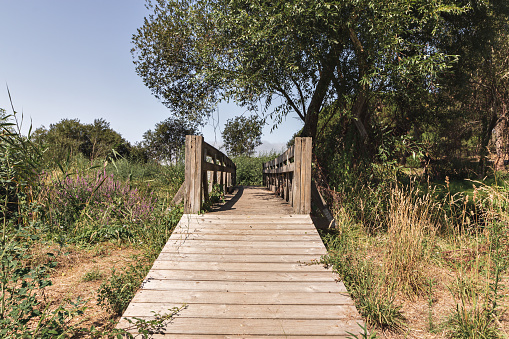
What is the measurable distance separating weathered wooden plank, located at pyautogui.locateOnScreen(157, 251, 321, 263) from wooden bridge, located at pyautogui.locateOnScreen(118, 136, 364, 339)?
1cm

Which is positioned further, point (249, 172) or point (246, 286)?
point (249, 172)

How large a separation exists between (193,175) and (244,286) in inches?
91.5

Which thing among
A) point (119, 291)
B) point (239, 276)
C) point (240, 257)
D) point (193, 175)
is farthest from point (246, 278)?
point (193, 175)

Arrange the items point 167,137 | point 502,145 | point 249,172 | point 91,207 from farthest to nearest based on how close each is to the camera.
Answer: point 167,137, point 249,172, point 502,145, point 91,207

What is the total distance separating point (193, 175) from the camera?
510 centimetres

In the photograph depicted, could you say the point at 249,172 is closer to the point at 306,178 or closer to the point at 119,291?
the point at 306,178

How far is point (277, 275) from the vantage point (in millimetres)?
3486

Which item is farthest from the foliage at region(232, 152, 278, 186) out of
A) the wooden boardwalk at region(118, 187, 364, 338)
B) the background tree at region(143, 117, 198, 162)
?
the wooden boardwalk at region(118, 187, 364, 338)

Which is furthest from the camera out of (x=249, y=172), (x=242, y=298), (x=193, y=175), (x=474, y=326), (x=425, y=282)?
(x=249, y=172)

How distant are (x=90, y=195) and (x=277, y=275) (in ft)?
14.2

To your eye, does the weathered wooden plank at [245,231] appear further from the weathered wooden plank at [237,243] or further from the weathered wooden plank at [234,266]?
the weathered wooden plank at [234,266]

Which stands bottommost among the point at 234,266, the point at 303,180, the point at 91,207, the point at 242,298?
the point at 242,298

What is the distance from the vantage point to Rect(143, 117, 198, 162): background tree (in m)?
24.2

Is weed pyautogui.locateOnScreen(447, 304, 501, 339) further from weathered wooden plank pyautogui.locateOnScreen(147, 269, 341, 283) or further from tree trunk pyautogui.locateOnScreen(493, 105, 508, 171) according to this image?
tree trunk pyautogui.locateOnScreen(493, 105, 508, 171)
